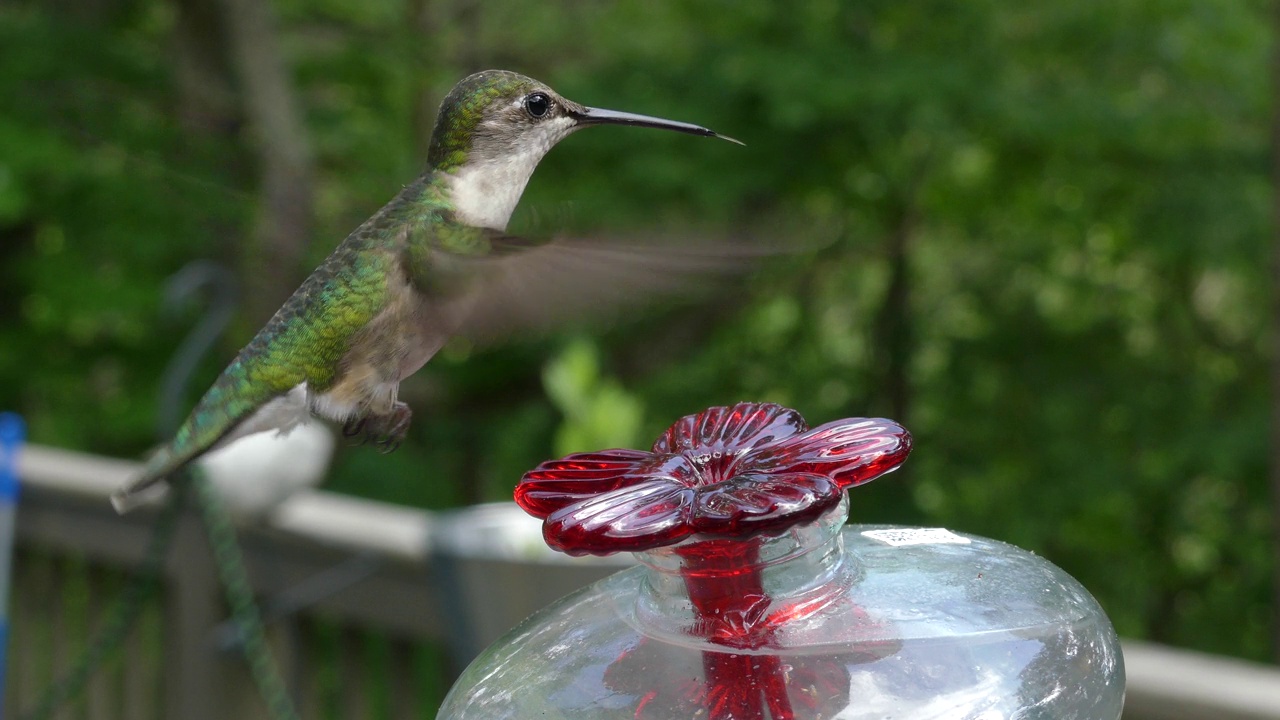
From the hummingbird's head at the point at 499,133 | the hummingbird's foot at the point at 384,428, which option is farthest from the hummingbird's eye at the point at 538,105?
the hummingbird's foot at the point at 384,428

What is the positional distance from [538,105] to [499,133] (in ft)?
0.12

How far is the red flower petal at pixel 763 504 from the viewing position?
67 centimetres

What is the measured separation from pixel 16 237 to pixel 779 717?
4794 mm

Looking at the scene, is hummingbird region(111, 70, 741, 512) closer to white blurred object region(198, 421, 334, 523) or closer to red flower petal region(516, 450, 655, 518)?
red flower petal region(516, 450, 655, 518)

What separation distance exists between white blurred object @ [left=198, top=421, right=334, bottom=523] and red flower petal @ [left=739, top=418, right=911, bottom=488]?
4.59 ft

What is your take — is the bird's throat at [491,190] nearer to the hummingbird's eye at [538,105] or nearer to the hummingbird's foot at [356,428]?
the hummingbird's eye at [538,105]

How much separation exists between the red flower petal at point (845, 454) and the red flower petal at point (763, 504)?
5 cm

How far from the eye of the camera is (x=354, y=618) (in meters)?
2.70

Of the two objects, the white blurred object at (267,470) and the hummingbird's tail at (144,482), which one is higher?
the hummingbird's tail at (144,482)

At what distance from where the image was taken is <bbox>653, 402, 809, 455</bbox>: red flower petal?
2.75 feet

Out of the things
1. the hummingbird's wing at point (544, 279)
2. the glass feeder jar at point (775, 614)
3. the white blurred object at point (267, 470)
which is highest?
the hummingbird's wing at point (544, 279)

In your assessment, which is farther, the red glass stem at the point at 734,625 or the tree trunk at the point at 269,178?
the tree trunk at the point at 269,178

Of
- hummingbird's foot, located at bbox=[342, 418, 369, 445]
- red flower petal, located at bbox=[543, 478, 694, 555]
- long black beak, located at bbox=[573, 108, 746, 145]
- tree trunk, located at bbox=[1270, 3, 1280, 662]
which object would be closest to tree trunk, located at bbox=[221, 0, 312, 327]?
hummingbird's foot, located at bbox=[342, 418, 369, 445]

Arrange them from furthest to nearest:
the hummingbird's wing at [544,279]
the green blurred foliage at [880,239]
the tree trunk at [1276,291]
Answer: the green blurred foliage at [880,239] < the tree trunk at [1276,291] < the hummingbird's wing at [544,279]
